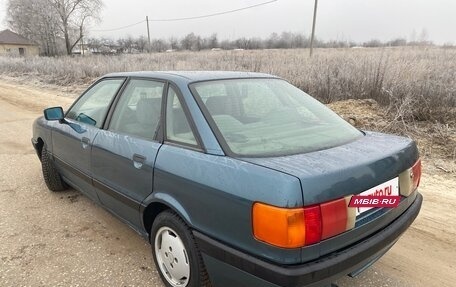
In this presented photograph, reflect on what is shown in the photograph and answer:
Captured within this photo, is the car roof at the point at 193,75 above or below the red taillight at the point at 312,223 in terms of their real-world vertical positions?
above

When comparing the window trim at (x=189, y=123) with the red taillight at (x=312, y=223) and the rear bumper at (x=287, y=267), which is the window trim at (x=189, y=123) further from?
the red taillight at (x=312, y=223)

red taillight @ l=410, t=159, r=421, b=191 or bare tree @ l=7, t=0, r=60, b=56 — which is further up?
bare tree @ l=7, t=0, r=60, b=56

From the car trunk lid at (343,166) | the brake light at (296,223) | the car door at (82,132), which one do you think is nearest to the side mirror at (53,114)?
the car door at (82,132)

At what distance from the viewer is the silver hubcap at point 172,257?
2.36 meters

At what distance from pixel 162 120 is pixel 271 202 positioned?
3.77ft

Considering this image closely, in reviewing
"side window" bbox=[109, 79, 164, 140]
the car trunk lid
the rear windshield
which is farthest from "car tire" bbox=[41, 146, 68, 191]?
the car trunk lid

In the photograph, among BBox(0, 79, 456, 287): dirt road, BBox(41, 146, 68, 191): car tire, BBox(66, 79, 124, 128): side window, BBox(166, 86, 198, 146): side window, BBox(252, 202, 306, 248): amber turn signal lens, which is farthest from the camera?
BBox(41, 146, 68, 191): car tire

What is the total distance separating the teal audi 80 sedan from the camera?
1.77m

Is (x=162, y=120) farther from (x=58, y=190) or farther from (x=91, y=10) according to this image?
(x=91, y=10)

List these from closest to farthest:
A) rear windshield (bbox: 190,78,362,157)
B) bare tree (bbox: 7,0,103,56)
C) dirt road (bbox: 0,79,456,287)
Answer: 1. rear windshield (bbox: 190,78,362,157)
2. dirt road (bbox: 0,79,456,287)
3. bare tree (bbox: 7,0,103,56)

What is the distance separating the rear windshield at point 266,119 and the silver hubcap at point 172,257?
0.76 m

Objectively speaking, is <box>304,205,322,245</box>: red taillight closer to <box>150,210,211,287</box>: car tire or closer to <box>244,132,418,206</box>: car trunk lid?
<box>244,132,418,206</box>: car trunk lid

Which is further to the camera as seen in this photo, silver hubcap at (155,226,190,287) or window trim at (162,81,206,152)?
silver hubcap at (155,226,190,287)

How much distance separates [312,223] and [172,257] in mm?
1114
